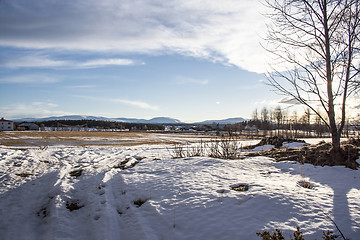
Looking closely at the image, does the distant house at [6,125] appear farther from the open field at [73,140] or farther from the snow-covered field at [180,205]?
the snow-covered field at [180,205]

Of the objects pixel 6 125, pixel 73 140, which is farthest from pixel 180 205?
pixel 6 125

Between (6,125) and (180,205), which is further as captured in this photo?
(6,125)

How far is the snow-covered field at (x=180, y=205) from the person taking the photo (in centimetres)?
389

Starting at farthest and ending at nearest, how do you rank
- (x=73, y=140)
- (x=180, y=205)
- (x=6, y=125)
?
1. (x=6, y=125)
2. (x=73, y=140)
3. (x=180, y=205)

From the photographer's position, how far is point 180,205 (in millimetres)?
4922

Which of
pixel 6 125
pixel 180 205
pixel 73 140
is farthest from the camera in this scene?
pixel 6 125

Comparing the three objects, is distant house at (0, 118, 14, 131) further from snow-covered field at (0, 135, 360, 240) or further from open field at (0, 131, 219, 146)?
snow-covered field at (0, 135, 360, 240)

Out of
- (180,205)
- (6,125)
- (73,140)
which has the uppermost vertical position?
Result: (6,125)

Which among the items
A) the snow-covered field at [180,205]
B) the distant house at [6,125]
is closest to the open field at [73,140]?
the snow-covered field at [180,205]

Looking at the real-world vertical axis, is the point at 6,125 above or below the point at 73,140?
above

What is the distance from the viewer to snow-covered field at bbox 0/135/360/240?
3.89 metres

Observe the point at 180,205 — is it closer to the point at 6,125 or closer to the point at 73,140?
the point at 73,140

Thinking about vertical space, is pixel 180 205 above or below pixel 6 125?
below

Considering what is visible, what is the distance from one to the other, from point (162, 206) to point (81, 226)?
1.87 m
